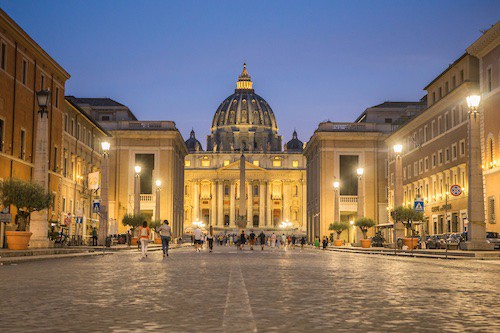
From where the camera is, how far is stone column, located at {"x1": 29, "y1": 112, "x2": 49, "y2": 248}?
3528 centimetres

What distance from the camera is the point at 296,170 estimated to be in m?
199

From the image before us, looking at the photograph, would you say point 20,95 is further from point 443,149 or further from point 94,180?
point 443,149

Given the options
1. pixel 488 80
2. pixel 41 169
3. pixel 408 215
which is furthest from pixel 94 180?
pixel 488 80

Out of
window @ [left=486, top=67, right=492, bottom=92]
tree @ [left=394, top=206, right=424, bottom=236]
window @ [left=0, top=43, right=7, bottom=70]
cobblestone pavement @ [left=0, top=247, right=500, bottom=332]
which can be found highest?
window @ [left=486, top=67, right=492, bottom=92]

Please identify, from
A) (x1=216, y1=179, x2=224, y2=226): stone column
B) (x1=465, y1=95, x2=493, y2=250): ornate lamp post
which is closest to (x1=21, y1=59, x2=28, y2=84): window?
(x1=465, y1=95, x2=493, y2=250): ornate lamp post

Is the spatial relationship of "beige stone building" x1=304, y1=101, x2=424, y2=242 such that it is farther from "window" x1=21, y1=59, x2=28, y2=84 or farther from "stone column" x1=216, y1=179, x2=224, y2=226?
"stone column" x1=216, y1=179, x2=224, y2=226

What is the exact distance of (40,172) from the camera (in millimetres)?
35938

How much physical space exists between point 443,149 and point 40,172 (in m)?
42.8

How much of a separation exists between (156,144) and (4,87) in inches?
2528

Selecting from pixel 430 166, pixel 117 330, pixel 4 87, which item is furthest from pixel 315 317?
pixel 430 166

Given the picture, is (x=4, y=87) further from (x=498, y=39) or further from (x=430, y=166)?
(x=430, y=166)

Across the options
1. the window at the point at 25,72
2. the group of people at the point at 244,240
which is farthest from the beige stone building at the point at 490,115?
the window at the point at 25,72

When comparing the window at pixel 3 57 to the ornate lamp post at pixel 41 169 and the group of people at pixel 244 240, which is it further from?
the group of people at pixel 244 240

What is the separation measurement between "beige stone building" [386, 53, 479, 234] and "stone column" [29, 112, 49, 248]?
24.8 meters
